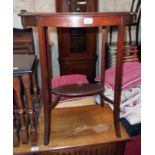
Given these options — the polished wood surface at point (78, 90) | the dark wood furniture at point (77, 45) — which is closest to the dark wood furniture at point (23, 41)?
the dark wood furniture at point (77, 45)

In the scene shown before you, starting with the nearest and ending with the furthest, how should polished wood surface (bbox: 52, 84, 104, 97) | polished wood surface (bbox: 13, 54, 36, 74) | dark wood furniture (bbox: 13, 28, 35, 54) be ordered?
polished wood surface (bbox: 13, 54, 36, 74) → polished wood surface (bbox: 52, 84, 104, 97) → dark wood furniture (bbox: 13, 28, 35, 54)

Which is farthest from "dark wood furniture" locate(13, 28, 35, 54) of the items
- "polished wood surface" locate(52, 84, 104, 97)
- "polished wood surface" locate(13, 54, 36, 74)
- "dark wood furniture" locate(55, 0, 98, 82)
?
"polished wood surface" locate(52, 84, 104, 97)

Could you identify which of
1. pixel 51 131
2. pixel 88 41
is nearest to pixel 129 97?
pixel 51 131

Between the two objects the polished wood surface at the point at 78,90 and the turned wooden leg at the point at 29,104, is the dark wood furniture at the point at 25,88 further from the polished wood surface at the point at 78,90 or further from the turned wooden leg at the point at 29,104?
the polished wood surface at the point at 78,90

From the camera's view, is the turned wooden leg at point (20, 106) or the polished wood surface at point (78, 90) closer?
the turned wooden leg at point (20, 106)

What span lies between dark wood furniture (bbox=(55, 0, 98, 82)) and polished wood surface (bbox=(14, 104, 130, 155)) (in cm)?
144

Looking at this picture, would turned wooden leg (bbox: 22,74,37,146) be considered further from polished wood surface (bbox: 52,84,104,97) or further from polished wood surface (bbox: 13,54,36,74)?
polished wood surface (bbox: 52,84,104,97)

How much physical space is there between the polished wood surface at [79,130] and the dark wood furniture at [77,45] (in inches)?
56.9

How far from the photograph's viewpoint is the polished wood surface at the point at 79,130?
121cm

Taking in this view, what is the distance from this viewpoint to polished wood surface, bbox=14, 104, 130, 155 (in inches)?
47.8

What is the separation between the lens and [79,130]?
133 centimetres

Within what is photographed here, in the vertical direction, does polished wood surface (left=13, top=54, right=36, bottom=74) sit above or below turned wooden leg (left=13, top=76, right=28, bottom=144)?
above
